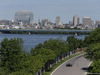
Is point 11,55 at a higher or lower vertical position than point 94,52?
higher

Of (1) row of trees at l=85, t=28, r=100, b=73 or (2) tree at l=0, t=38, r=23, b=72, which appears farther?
(2) tree at l=0, t=38, r=23, b=72

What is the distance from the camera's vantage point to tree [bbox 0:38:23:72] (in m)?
21.6

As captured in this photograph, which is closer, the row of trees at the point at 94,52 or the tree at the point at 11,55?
the row of trees at the point at 94,52

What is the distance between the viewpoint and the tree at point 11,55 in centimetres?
2159

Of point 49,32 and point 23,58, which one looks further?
point 49,32

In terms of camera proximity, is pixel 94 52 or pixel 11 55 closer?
pixel 11 55

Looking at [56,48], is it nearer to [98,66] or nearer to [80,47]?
[98,66]

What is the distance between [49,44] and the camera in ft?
114

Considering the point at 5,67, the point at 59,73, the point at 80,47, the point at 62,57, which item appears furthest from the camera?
the point at 80,47

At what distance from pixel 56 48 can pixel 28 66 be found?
13059 millimetres

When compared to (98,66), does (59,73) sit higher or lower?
lower

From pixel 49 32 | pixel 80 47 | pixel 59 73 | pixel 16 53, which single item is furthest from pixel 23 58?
pixel 49 32

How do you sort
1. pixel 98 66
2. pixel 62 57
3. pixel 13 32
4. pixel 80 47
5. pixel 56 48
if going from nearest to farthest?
pixel 98 66, pixel 56 48, pixel 62 57, pixel 80 47, pixel 13 32

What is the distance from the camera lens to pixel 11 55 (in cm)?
2205
